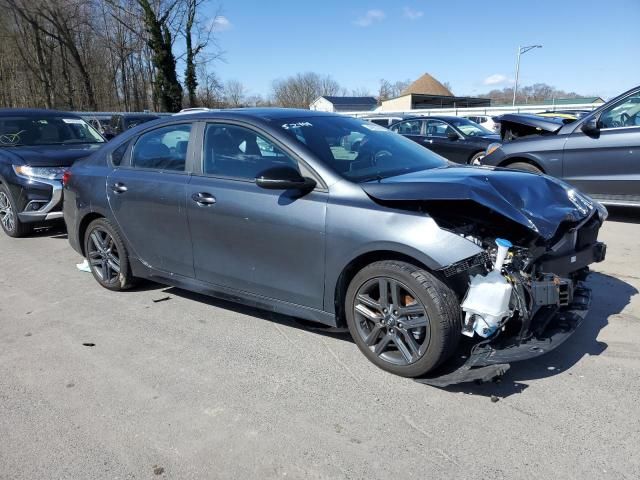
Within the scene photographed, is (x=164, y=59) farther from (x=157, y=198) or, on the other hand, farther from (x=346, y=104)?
(x=346, y=104)

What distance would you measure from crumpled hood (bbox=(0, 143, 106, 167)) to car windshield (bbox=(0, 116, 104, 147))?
337mm

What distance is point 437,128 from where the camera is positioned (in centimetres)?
1324

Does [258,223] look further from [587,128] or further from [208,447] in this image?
[587,128]

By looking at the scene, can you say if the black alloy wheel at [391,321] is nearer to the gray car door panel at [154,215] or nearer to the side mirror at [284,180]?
the side mirror at [284,180]

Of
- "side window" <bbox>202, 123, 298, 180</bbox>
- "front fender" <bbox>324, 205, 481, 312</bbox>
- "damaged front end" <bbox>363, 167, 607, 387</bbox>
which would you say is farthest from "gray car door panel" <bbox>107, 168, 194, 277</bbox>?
"damaged front end" <bbox>363, 167, 607, 387</bbox>

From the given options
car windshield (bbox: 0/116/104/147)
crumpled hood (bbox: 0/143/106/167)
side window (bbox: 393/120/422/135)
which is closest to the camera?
crumpled hood (bbox: 0/143/106/167)

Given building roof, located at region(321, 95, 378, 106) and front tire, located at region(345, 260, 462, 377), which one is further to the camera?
building roof, located at region(321, 95, 378, 106)

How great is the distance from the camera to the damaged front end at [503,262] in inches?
114

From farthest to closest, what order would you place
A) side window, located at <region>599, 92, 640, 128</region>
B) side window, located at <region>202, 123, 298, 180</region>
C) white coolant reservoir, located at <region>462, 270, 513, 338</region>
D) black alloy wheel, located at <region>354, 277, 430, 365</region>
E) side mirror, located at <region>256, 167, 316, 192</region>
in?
1. side window, located at <region>599, 92, 640, 128</region>
2. side window, located at <region>202, 123, 298, 180</region>
3. side mirror, located at <region>256, 167, 316, 192</region>
4. black alloy wheel, located at <region>354, 277, 430, 365</region>
5. white coolant reservoir, located at <region>462, 270, 513, 338</region>

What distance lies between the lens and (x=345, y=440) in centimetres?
267

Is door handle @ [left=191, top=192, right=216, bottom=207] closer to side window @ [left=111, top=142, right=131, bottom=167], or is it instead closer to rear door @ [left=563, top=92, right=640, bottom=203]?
side window @ [left=111, top=142, right=131, bottom=167]

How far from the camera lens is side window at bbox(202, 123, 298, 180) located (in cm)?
373

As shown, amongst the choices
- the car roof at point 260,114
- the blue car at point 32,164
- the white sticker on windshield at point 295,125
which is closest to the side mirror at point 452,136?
the blue car at point 32,164

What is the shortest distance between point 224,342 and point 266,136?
1.59m
